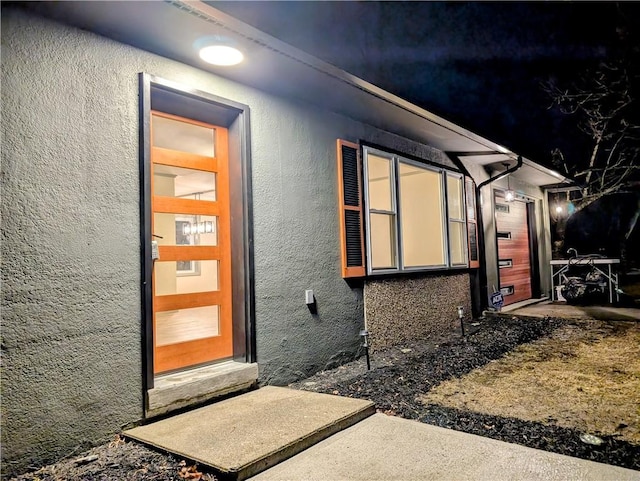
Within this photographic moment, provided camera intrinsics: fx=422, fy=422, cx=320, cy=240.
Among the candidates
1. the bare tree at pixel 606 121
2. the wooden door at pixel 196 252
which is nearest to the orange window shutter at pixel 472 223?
the bare tree at pixel 606 121

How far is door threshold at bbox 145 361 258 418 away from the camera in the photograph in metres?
2.96

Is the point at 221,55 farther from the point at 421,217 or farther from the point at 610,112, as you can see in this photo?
the point at 610,112

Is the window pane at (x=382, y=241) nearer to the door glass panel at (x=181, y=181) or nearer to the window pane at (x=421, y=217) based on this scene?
the window pane at (x=421, y=217)

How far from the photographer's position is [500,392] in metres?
3.67

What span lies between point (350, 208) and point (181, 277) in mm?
5294

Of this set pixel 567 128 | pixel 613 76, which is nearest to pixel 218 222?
pixel 613 76

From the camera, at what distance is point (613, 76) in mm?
9859

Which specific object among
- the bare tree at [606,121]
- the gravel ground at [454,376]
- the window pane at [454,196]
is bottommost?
the gravel ground at [454,376]

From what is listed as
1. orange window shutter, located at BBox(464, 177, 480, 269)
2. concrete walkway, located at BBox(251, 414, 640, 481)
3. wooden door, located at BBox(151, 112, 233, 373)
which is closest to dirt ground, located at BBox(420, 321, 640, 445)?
concrete walkway, located at BBox(251, 414, 640, 481)

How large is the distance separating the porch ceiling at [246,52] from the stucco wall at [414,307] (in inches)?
81.6

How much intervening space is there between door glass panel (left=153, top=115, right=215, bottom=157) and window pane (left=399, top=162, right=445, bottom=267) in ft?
10.9

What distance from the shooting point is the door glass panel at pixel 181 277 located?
7543mm

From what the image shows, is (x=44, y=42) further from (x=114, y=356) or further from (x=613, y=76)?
(x=613, y=76)

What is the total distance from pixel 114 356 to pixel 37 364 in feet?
1.46
